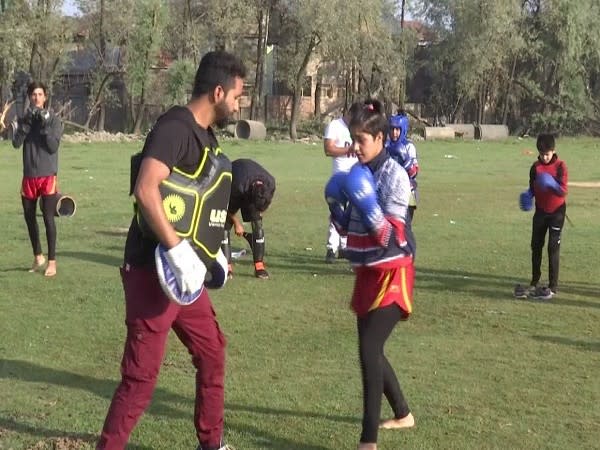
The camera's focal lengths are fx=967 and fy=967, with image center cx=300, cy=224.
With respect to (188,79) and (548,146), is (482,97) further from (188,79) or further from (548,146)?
(548,146)

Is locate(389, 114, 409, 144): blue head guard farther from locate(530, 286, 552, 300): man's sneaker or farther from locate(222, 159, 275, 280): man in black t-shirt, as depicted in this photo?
locate(222, 159, 275, 280): man in black t-shirt

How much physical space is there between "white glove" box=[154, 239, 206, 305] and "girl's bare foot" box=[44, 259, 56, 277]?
254 inches

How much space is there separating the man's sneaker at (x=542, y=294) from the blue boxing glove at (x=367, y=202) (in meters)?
4.94

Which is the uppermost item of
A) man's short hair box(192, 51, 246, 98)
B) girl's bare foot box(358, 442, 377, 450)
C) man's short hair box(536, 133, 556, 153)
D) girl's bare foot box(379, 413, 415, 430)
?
man's short hair box(192, 51, 246, 98)

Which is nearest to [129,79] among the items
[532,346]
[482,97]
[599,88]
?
→ [482,97]

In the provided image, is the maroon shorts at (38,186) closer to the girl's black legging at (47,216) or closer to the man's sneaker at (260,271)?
the girl's black legging at (47,216)

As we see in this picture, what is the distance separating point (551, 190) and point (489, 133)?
40638 mm

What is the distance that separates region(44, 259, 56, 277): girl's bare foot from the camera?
1059 centimetres

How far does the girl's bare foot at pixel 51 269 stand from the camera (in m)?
10.6

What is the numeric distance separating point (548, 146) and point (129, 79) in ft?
142

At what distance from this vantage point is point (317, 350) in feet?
24.7

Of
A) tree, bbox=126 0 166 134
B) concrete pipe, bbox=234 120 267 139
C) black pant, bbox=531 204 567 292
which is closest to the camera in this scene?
black pant, bbox=531 204 567 292

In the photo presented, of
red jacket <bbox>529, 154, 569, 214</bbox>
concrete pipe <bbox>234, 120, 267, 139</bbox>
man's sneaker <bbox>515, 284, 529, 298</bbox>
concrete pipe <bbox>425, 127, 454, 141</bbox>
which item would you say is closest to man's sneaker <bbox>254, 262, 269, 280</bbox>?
man's sneaker <bbox>515, 284, 529, 298</bbox>

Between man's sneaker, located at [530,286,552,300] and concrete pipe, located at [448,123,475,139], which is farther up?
concrete pipe, located at [448,123,475,139]
